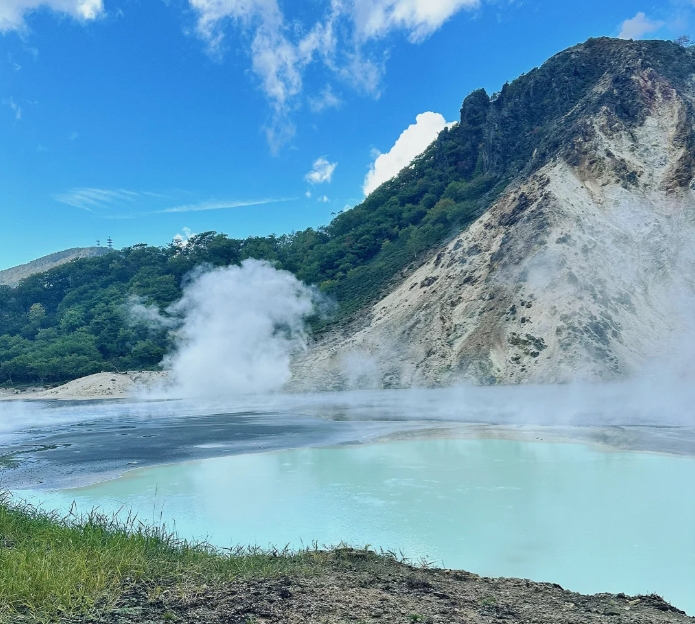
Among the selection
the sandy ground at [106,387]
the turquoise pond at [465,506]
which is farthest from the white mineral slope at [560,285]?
the turquoise pond at [465,506]

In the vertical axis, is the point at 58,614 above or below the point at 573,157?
below

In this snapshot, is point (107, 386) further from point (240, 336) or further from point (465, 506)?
point (465, 506)

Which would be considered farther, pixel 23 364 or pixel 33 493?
pixel 23 364

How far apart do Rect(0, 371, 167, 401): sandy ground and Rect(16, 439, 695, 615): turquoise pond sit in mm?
37403

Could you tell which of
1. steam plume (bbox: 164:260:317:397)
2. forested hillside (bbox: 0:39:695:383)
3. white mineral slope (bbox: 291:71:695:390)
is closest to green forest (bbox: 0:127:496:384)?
forested hillside (bbox: 0:39:695:383)

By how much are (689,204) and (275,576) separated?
45131 mm

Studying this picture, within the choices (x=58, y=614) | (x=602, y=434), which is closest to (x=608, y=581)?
(x=58, y=614)

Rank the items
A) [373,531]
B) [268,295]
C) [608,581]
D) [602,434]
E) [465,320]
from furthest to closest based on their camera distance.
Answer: [268,295] < [465,320] < [602,434] < [373,531] < [608,581]

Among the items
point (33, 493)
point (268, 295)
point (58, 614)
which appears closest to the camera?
point (58, 614)

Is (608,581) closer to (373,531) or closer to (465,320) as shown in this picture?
(373,531)

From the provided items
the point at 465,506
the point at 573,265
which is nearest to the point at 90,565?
the point at 465,506

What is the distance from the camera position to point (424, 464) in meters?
15.4

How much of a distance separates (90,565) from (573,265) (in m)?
38.9

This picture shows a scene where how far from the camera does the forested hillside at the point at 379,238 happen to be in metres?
53.7
